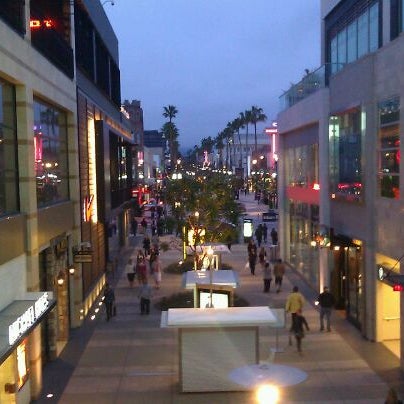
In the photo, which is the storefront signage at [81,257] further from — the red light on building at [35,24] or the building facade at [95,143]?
the red light on building at [35,24]

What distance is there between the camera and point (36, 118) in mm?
17578

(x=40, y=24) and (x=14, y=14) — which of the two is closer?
(x=14, y=14)

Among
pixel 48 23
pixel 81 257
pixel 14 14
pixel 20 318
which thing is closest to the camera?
pixel 20 318

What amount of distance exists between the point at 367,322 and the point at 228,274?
4725mm

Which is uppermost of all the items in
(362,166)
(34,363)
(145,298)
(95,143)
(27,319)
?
(95,143)

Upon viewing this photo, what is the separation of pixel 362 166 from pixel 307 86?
904 cm

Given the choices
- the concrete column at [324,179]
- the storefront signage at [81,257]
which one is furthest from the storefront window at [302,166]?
the storefront signage at [81,257]

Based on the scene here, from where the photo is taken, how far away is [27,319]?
485 inches

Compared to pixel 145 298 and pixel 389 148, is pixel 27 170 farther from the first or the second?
pixel 145 298

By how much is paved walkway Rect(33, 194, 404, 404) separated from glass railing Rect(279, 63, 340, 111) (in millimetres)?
8530

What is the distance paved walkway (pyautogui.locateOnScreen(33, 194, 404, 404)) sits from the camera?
14.8 metres

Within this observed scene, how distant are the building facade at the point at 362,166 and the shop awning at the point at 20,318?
7.69m

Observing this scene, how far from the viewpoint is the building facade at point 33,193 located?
1327 centimetres

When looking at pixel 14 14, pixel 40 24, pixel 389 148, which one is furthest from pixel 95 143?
pixel 389 148
